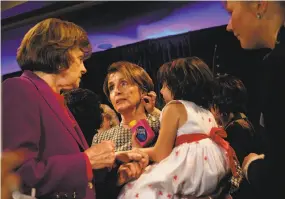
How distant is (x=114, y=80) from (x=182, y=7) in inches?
27.8

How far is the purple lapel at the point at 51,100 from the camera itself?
1.33 metres

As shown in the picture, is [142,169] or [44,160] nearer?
[44,160]

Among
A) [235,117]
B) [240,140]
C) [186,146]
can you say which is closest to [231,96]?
[235,117]

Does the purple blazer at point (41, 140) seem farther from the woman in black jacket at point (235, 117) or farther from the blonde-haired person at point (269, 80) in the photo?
the woman in black jacket at point (235, 117)

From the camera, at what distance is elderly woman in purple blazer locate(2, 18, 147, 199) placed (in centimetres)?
122

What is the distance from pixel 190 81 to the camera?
5.88 ft

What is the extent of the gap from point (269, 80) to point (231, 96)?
0.97m

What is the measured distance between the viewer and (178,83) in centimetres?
180

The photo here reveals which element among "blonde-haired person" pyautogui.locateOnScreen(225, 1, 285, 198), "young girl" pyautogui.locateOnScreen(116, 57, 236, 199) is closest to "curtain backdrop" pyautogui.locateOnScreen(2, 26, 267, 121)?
"young girl" pyautogui.locateOnScreen(116, 57, 236, 199)

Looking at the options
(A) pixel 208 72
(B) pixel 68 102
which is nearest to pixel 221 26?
(A) pixel 208 72

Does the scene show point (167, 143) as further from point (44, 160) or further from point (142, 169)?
point (44, 160)

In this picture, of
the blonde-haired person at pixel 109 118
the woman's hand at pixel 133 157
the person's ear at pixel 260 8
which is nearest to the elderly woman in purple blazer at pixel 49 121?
the woman's hand at pixel 133 157

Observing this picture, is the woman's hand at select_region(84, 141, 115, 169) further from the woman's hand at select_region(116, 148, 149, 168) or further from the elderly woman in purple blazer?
the woman's hand at select_region(116, 148, 149, 168)

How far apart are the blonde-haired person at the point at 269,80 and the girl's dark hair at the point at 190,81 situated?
0.49 meters
